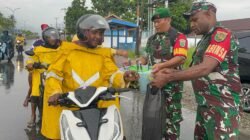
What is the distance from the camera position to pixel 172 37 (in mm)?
4766

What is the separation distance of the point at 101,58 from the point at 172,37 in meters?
1.51

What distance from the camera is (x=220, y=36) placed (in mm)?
3193

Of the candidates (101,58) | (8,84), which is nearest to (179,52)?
(101,58)

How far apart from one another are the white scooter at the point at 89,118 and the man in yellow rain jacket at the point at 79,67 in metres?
0.34

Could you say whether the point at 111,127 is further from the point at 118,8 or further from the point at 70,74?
the point at 118,8

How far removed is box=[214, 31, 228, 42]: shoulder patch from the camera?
318 centimetres

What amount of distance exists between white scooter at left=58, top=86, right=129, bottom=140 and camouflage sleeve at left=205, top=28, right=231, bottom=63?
2.70ft

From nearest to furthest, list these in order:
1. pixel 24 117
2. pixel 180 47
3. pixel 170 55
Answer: pixel 180 47
pixel 170 55
pixel 24 117

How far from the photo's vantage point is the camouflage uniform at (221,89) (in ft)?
10.6

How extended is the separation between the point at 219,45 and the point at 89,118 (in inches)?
46.4

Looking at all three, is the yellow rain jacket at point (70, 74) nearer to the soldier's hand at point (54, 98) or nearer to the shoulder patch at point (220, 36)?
the soldier's hand at point (54, 98)

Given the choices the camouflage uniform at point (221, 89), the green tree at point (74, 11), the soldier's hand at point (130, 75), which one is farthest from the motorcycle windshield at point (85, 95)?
the green tree at point (74, 11)

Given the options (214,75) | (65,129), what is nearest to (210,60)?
(214,75)

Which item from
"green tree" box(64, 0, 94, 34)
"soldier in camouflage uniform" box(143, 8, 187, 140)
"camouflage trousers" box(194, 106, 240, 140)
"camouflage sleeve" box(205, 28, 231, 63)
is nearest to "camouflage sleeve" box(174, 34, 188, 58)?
"soldier in camouflage uniform" box(143, 8, 187, 140)
